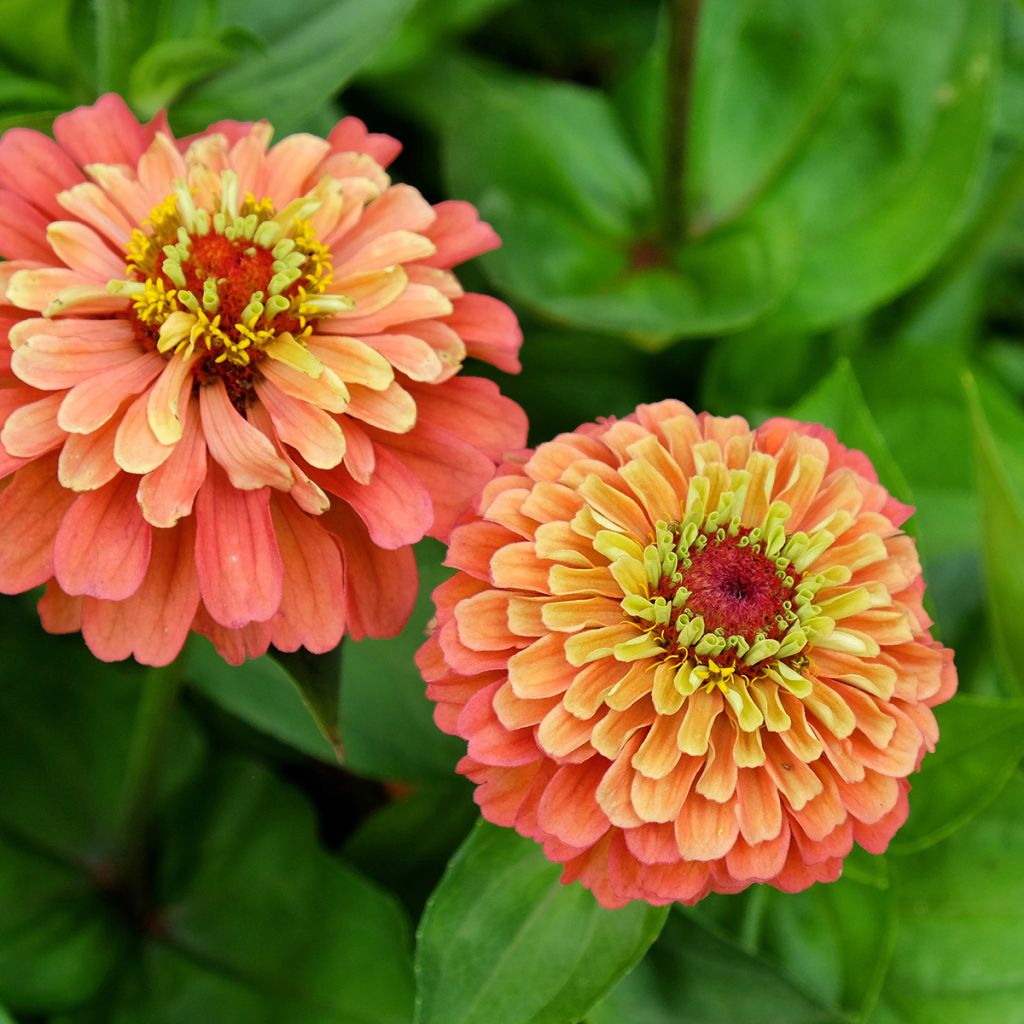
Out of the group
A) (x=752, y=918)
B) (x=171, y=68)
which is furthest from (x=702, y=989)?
(x=171, y=68)

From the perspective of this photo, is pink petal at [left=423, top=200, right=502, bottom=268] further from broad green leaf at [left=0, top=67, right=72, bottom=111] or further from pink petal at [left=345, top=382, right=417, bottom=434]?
broad green leaf at [left=0, top=67, right=72, bottom=111]

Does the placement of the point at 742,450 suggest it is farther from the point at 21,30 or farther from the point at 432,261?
the point at 21,30

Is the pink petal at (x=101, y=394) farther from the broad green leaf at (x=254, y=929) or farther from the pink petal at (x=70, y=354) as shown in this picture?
the broad green leaf at (x=254, y=929)

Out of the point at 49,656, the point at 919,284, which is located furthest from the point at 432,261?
the point at 919,284

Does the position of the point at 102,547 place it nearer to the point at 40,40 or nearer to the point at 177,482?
the point at 177,482

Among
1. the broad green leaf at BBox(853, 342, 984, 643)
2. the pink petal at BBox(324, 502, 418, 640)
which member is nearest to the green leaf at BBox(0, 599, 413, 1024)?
the pink petal at BBox(324, 502, 418, 640)

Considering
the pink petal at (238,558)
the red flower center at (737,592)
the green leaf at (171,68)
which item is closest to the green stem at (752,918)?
the red flower center at (737,592)
